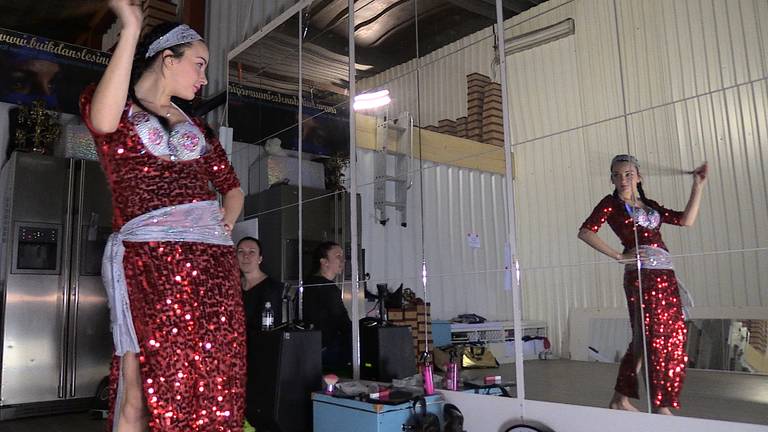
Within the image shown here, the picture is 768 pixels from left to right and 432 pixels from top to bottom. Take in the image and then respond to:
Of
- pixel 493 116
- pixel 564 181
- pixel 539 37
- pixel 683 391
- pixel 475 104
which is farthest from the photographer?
pixel 475 104

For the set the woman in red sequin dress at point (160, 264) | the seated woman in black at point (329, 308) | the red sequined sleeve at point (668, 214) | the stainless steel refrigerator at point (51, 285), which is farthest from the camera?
the stainless steel refrigerator at point (51, 285)

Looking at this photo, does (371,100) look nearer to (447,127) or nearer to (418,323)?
(447,127)

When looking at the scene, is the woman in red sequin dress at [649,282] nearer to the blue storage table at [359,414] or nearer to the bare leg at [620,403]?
the bare leg at [620,403]

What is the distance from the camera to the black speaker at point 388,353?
324 cm

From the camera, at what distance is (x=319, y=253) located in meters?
3.85

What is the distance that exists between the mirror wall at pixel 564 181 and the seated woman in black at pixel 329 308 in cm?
6

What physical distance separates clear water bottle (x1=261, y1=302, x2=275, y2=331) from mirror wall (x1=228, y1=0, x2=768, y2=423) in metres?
0.44

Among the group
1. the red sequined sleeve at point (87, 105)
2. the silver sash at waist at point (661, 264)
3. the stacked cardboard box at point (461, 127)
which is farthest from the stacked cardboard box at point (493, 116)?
the red sequined sleeve at point (87, 105)

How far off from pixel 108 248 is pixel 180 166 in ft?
0.85

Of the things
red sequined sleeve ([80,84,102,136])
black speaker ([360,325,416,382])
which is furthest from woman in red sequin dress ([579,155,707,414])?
red sequined sleeve ([80,84,102,136])

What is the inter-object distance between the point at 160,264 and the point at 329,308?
231 centimetres

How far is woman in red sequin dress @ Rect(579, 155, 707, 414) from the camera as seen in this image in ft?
6.82

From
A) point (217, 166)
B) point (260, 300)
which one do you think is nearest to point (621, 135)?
point (217, 166)

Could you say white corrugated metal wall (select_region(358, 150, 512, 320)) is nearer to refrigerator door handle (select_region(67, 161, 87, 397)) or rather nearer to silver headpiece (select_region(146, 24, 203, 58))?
silver headpiece (select_region(146, 24, 203, 58))
